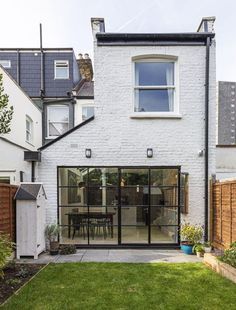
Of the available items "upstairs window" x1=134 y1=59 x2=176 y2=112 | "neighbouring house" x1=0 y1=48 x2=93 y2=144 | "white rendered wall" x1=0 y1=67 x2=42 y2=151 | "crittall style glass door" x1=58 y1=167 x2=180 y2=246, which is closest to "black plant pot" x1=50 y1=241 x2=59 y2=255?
"crittall style glass door" x1=58 y1=167 x2=180 y2=246

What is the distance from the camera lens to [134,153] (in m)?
10.1

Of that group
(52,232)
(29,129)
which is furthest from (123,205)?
(29,129)

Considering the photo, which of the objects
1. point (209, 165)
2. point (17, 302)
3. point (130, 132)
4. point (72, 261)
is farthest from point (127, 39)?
point (17, 302)

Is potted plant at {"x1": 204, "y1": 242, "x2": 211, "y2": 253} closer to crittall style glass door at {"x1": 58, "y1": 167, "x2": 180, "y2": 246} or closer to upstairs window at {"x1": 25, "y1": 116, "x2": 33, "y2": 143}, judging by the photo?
crittall style glass door at {"x1": 58, "y1": 167, "x2": 180, "y2": 246}

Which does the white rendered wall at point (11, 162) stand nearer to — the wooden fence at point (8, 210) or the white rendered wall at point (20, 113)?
the white rendered wall at point (20, 113)

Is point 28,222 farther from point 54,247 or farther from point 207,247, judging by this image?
point 207,247

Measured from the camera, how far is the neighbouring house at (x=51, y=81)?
18.4 meters

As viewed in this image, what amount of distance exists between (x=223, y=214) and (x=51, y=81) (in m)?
14.3

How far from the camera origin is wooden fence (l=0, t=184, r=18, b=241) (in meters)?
8.11

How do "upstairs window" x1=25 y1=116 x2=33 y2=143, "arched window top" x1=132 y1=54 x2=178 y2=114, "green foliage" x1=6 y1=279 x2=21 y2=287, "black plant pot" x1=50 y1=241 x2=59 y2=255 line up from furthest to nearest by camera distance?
1. "upstairs window" x1=25 y1=116 x2=33 y2=143
2. "arched window top" x1=132 y1=54 x2=178 y2=114
3. "black plant pot" x1=50 y1=241 x2=59 y2=255
4. "green foliage" x1=6 y1=279 x2=21 y2=287

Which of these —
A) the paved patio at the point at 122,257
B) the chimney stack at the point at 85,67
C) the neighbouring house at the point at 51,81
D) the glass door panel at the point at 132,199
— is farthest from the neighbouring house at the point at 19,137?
the chimney stack at the point at 85,67

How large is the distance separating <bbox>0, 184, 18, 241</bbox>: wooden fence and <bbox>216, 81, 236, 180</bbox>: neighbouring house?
7131 millimetres

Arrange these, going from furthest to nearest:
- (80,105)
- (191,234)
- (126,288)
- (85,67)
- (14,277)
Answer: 1. (85,67)
2. (80,105)
3. (191,234)
4. (14,277)
5. (126,288)

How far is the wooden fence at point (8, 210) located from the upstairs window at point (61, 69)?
12286 millimetres
